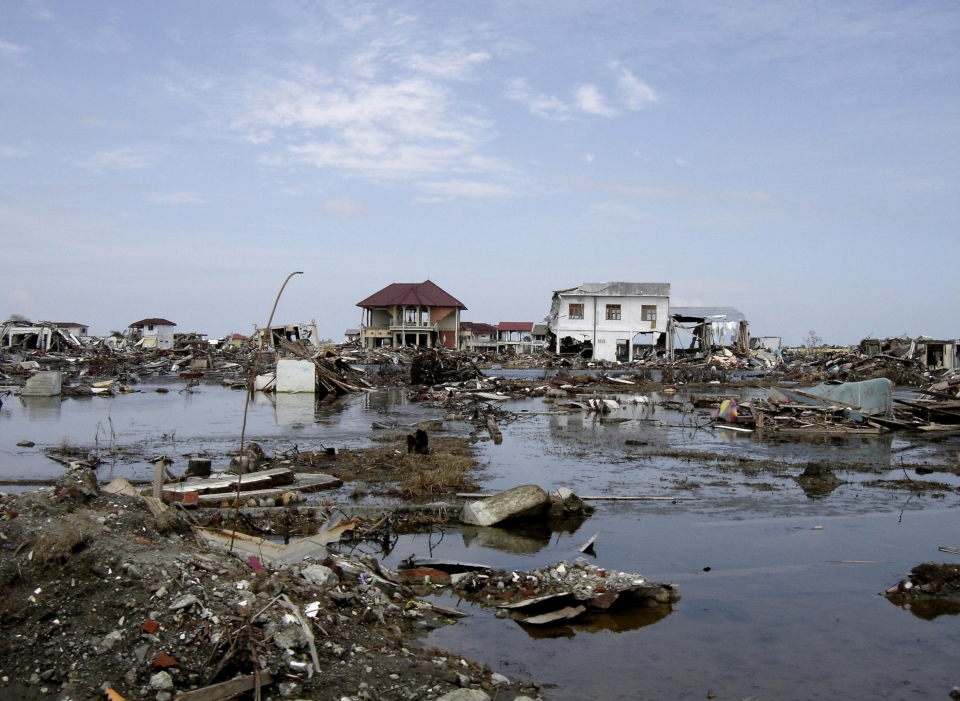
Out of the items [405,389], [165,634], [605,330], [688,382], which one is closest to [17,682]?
[165,634]

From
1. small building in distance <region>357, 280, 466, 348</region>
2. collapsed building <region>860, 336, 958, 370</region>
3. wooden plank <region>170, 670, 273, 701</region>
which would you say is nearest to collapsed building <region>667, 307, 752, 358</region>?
collapsed building <region>860, 336, 958, 370</region>

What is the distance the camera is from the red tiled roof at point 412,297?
66.7m

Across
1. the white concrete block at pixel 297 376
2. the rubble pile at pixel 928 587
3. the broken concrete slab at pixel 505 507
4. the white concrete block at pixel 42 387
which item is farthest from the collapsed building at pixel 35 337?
the rubble pile at pixel 928 587

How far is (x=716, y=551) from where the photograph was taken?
827cm

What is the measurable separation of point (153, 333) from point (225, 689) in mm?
70301

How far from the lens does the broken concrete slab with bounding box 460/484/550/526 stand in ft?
30.0

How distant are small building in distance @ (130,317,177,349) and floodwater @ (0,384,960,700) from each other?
4677 centimetres

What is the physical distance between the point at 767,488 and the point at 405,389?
22207 mm

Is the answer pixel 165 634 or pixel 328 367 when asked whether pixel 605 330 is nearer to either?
pixel 328 367

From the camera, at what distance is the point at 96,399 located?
2666cm

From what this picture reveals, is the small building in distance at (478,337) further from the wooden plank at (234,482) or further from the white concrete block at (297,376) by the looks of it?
the wooden plank at (234,482)

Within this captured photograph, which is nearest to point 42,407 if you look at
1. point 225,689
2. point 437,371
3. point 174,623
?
point 437,371

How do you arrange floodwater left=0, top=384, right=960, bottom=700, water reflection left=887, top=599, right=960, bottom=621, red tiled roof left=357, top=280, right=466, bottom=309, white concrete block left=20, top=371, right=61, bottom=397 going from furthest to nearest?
red tiled roof left=357, top=280, right=466, bottom=309
white concrete block left=20, top=371, right=61, bottom=397
water reflection left=887, top=599, right=960, bottom=621
floodwater left=0, top=384, right=960, bottom=700

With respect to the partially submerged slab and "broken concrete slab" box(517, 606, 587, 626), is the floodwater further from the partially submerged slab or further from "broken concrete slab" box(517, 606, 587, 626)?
the partially submerged slab
